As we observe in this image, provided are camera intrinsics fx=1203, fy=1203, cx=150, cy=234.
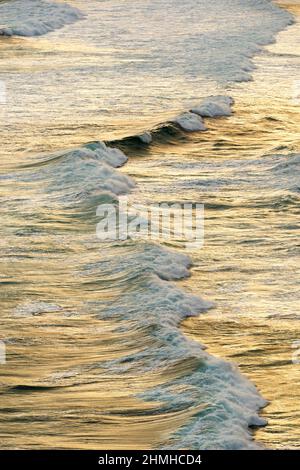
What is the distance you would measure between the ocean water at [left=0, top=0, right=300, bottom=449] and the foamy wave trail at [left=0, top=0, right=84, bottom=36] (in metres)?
7.11

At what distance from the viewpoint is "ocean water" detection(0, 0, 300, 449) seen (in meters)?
10.4

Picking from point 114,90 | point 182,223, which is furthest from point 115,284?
point 114,90

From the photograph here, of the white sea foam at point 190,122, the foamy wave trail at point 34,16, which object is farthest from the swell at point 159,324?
the foamy wave trail at point 34,16

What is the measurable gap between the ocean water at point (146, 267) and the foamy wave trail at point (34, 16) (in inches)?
280

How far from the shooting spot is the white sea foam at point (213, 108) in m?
26.0

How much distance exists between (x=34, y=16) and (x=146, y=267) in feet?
93.9

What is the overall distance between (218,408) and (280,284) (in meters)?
4.15

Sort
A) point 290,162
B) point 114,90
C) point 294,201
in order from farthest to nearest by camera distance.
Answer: point 114,90, point 290,162, point 294,201

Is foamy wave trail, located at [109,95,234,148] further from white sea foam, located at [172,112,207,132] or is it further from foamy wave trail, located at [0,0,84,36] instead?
foamy wave trail, located at [0,0,84,36]

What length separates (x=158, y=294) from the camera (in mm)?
13547

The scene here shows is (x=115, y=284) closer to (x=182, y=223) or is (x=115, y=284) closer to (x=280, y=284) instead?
(x=280, y=284)

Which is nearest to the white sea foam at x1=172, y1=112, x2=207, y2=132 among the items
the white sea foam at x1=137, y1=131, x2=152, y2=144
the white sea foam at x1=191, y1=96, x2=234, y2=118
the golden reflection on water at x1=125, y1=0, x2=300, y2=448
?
the golden reflection on water at x1=125, y1=0, x2=300, y2=448

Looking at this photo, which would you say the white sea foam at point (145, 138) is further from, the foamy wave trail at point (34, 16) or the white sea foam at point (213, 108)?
the foamy wave trail at point (34, 16)

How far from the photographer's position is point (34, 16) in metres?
41.8
